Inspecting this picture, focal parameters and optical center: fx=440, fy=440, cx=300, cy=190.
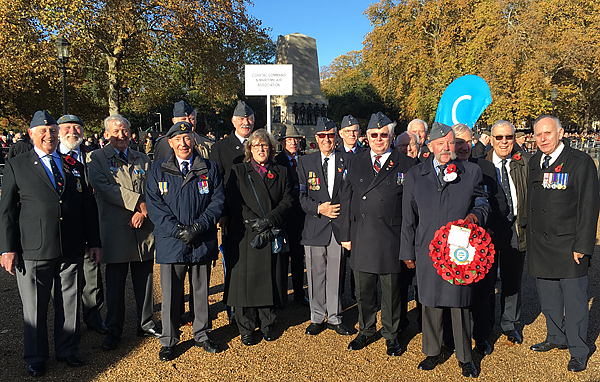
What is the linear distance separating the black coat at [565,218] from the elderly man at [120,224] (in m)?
3.90

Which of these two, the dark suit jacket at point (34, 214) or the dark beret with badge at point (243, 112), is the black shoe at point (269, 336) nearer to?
the dark suit jacket at point (34, 214)

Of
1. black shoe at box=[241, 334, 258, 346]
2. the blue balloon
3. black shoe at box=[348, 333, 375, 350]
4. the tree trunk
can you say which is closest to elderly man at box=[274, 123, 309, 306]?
black shoe at box=[241, 334, 258, 346]

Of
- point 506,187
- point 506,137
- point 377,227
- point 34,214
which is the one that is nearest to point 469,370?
point 377,227

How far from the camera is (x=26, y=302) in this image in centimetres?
386

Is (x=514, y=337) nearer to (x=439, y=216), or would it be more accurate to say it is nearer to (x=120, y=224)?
(x=439, y=216)

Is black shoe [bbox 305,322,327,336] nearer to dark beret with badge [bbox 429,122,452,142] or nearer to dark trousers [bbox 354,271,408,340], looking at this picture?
dark trousers [bbox 354,271,408,340]

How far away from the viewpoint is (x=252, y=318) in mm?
4656

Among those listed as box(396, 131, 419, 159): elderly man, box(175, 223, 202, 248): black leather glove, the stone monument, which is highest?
the stone monument

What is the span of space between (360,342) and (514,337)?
1.58 meters

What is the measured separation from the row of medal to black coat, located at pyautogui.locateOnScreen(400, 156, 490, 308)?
2.80 ft

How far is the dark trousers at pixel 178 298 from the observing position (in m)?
4.21

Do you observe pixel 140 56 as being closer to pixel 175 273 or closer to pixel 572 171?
pixel 175 273

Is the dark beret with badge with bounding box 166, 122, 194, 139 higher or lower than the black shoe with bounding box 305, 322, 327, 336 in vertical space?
higher

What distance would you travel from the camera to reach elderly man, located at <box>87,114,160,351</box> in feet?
14.6
